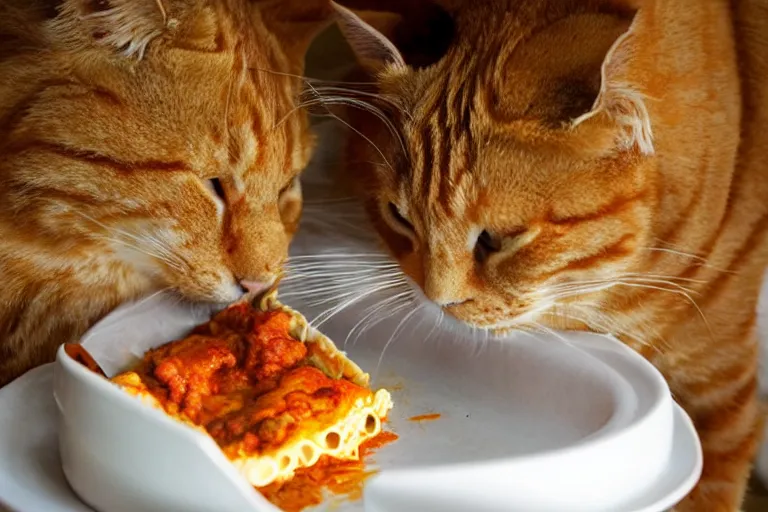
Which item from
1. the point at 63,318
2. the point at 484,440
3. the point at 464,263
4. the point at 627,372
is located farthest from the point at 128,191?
the point at 627,372

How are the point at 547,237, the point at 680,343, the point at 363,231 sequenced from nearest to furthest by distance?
the point at 547,237 → the point at 680,343 → the point at 363,231

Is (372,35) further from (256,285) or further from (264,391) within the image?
(264,391)

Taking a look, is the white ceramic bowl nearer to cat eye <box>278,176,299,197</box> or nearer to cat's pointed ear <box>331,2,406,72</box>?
cat eye <box>278,176,299,197</box>

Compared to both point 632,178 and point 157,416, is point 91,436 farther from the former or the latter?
point 632,178

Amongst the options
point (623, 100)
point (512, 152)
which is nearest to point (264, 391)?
point (512, 152)

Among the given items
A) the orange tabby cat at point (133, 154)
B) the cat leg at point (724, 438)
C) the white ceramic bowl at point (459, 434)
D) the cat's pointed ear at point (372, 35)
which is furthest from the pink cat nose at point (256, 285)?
the cat leg at point (724, 438)

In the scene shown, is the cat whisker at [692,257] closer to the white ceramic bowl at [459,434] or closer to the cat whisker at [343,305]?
the white ceramic bowl at [459,434]

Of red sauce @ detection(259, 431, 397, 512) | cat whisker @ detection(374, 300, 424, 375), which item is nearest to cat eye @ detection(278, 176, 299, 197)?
cat whisker @ detection(374, 300, 424, 375)
